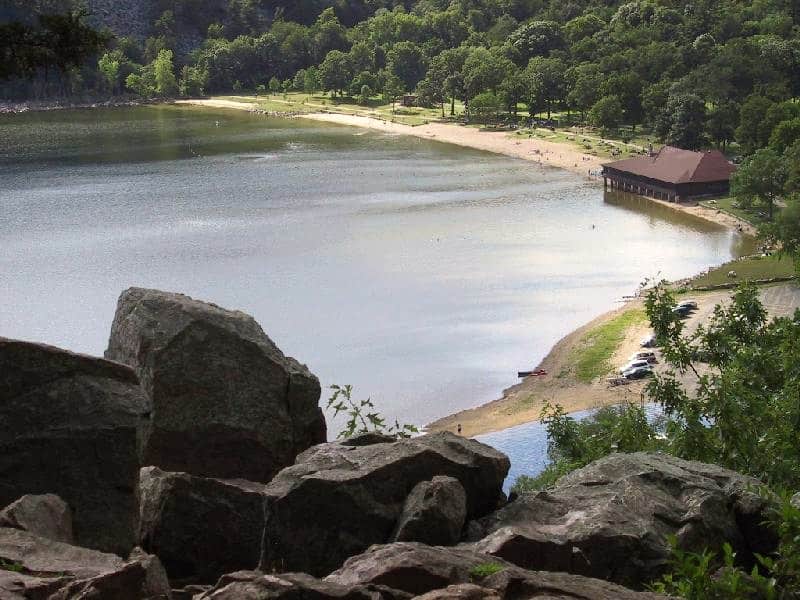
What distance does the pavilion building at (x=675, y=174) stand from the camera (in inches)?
3420

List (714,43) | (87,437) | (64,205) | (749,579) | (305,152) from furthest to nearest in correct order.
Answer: (714,43) → (305,152) → (64,205) → (87,437) → (749,579)

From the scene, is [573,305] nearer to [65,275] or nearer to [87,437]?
Result: [65,275]

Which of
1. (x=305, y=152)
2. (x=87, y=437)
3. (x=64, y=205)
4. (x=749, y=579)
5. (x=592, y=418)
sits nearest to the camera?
(x=749, y=579)

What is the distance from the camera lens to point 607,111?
366ft

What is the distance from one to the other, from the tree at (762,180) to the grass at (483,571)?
229 ft

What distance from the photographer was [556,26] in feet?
504

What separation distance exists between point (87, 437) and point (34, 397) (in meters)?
0.92

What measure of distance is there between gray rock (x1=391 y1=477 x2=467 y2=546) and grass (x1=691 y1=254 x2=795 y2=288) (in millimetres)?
47455

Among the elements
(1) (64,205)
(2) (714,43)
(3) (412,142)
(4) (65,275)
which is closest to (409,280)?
(4) (65,275)

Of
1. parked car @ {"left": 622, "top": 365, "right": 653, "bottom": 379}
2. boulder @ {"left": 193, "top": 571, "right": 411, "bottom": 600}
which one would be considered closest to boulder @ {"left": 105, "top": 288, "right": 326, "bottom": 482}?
boulder @ {"left": 193, "top": 571, "right": 411, "bottom": 600}

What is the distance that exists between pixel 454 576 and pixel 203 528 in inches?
169

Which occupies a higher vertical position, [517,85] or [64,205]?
[517,85]

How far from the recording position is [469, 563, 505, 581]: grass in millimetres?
11664

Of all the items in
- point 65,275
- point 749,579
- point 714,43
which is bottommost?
point 65,275
